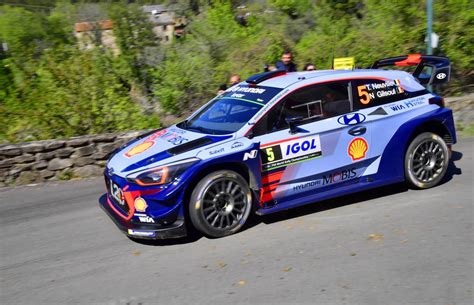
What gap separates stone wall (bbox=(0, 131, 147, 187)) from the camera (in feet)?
29.5

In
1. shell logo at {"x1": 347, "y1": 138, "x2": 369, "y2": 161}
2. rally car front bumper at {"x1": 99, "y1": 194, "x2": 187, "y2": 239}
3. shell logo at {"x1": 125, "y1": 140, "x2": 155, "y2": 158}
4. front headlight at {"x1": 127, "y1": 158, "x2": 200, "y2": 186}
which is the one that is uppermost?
shell logo at {"x1": 125, "y1": 140, "x2": 155, "y2": 158}

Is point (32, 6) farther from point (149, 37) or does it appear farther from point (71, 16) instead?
point (149, 37)

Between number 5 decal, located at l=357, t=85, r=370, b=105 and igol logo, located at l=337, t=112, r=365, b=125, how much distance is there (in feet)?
0.73

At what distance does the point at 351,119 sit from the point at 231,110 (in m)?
1.51

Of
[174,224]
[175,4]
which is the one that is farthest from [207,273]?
[175,4]

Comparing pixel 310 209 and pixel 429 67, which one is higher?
pixel 429 67

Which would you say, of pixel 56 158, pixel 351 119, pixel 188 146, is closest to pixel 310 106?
pixel 351 119

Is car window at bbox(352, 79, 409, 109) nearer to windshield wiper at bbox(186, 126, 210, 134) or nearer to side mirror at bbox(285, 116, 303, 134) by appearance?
side mirror at bbox(285, 116, 303, 134)

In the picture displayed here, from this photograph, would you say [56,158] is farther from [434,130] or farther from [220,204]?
[434,130]

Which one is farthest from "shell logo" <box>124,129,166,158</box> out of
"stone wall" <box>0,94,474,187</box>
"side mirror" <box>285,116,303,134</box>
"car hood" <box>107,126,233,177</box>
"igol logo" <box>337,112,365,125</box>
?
"stone wall" <box>0,94,474,187</box>

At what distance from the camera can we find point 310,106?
246 inches

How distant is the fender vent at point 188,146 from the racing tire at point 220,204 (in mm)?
377

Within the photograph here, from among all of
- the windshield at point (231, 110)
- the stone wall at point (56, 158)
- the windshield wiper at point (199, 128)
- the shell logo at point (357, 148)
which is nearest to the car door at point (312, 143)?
the shell logo at point (357, 148)

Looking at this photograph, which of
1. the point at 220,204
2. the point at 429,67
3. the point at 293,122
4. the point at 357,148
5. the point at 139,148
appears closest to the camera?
the point at 220,204
